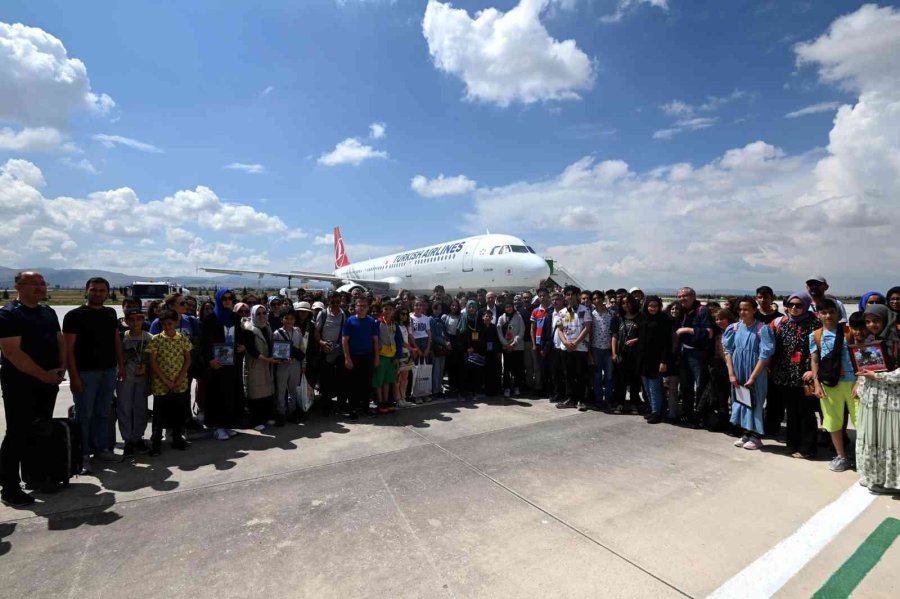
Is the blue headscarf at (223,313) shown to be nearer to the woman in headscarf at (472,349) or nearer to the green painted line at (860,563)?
the woman in headscarf at (472,349)

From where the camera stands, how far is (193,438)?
5.41 meters

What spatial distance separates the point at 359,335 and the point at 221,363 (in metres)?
1.84

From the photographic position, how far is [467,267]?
16953 mm

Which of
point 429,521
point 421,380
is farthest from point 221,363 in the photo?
point 429,521

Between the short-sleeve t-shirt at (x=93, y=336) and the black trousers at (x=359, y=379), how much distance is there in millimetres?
2837

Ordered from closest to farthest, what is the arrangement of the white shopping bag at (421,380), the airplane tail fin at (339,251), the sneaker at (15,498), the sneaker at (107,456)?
the sneaker at (15,498), the sneaker at (107,456), the white shopping bag at (421,380), the airplane tail fin at (339,251)

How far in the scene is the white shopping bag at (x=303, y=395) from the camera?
6152mm

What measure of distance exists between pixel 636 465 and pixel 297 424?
4.40 meters

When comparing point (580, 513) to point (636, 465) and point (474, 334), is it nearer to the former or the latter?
point (636, 465)

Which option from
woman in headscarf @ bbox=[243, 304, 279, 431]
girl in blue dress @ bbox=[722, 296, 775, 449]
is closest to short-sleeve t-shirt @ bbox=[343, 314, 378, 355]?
woman in headscarf @ bbox=[243, 304, 279, 431]

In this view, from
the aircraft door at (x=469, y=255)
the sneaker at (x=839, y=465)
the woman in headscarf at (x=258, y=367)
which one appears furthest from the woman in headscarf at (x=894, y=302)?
the aircraft door at (x=469, y=255)

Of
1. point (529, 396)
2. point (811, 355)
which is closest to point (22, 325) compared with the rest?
point (529, 396)

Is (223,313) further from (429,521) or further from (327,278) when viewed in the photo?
(327,278)

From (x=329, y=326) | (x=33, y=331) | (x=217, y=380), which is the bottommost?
(x=217, y=380)
